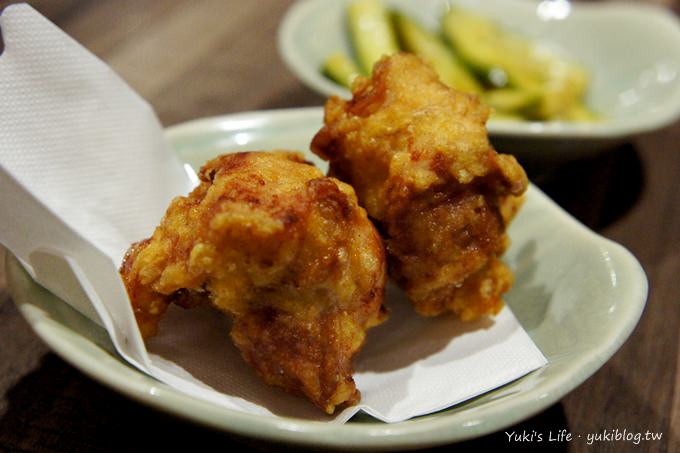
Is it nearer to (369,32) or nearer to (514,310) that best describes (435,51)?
(369,32)

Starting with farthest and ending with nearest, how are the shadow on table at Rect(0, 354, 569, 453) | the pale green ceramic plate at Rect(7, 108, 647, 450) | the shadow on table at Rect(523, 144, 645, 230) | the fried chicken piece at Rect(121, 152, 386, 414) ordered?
the shadow on table at Rect(523, 144, 645, 230) < the shadow on table at Rect(0, 354, 569, 453) < the fried chicken piece at Rect(121, 152, 386, 414) < the pale green ceramic plate at Rect(7, 108, 647, 450)

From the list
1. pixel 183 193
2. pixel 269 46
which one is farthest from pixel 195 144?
pixel 269 46

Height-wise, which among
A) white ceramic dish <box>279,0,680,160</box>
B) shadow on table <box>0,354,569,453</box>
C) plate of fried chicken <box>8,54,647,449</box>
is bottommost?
white ceramic dish <box>279,0,680,160</box>

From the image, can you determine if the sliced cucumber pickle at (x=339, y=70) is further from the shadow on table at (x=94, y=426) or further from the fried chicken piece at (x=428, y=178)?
the shadow on table at (x=94, y=426)

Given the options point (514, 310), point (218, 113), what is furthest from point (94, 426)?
point (218, 113)

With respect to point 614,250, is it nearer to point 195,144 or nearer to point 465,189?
point 465,189

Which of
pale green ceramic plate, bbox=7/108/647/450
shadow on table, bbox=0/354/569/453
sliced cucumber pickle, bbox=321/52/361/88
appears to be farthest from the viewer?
sliced cucumber pickle, bbox=321/52/361/88

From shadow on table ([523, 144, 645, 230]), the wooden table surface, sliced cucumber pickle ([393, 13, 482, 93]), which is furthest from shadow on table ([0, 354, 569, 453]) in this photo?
sliced cucumber pickle ([393, 13, 482, 93])

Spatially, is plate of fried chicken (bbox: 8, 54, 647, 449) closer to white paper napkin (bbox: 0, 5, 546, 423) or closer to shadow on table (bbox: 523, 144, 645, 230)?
white paper napkin (bbox: 0, 5, 546, 423)
